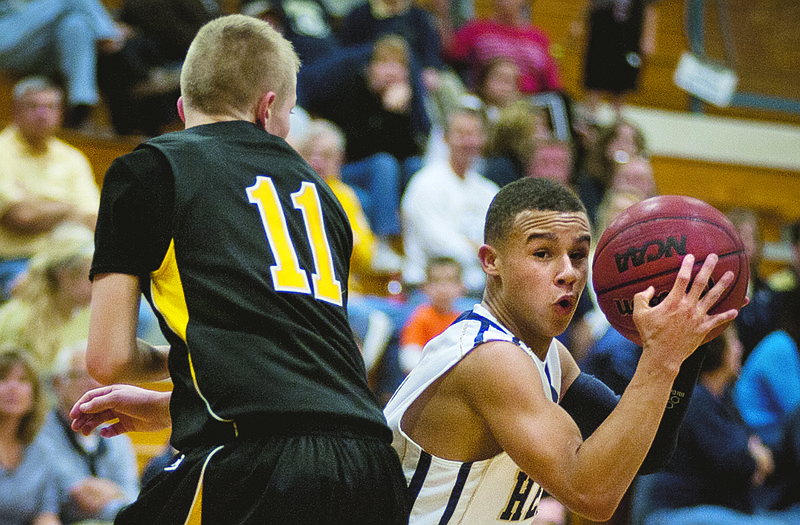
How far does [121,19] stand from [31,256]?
3.20 meters

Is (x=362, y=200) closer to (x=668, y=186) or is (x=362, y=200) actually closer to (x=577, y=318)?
A: (x=577, y=318)

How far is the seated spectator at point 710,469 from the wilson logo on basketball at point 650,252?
111 inches

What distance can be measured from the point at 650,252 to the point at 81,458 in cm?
415

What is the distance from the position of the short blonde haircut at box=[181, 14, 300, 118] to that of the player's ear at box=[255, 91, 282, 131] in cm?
1

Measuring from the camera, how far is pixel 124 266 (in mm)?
2373

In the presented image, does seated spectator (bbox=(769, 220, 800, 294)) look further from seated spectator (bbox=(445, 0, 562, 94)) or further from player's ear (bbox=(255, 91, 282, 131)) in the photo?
player's ear (bbox=(255, 91, 282, 131))

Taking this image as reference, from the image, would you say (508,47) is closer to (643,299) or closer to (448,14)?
(448,14)

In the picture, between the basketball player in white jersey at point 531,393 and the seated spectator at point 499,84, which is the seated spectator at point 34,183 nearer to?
the seated spectator at point 499,84

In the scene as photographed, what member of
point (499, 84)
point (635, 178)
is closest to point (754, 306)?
point (635, 178)

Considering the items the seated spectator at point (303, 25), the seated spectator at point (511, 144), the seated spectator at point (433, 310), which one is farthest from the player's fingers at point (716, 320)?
the seated spectator at point (303, 25)

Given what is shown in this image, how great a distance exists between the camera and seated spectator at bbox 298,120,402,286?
759 cm

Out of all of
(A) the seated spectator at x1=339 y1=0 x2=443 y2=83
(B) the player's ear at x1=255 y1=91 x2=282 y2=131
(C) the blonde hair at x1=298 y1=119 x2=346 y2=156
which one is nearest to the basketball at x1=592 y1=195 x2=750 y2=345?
(B) the player's ear at x1=255 y1=91 x2=282 y2=131

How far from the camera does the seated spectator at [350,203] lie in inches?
299

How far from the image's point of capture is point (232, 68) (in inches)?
103
